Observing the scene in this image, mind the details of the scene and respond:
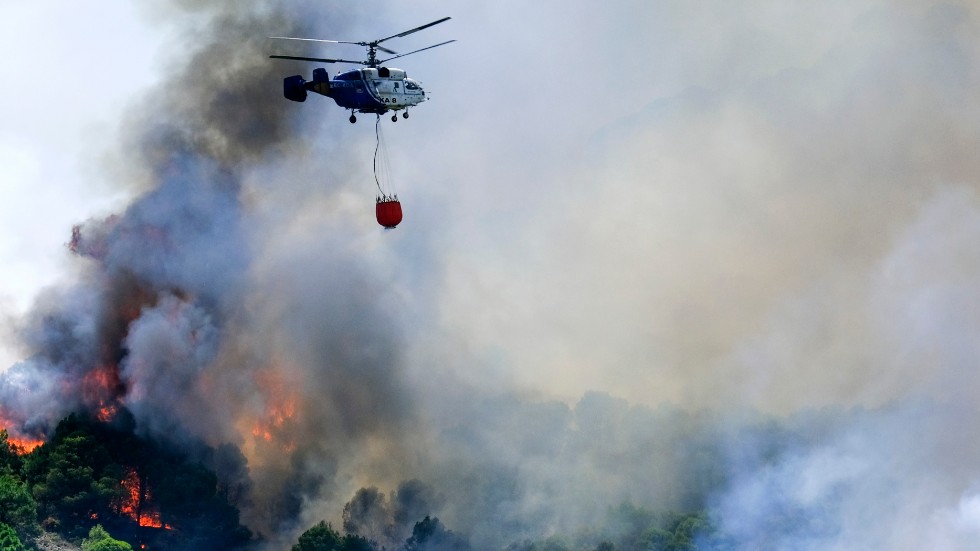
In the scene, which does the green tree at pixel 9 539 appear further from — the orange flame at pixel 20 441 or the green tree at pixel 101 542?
the orange flame at pixel 20 441

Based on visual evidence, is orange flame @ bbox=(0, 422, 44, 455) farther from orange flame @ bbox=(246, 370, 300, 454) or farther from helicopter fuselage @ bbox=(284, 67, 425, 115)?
helicopter fuselage @ bbox=(284, 67, 425, 115)

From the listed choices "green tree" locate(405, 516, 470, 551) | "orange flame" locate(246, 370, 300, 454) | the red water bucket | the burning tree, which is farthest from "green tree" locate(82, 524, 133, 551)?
the red water bucket

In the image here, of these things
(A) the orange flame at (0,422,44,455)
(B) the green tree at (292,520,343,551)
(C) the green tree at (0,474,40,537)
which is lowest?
(B) the green tree at (292,520,343,551)

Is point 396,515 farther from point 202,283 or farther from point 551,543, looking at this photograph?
point 202,283

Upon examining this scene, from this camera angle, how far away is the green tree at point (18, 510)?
10225cm

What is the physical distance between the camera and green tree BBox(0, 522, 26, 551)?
98938 mm

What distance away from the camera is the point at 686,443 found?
10588 cm

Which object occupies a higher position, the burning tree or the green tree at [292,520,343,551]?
the burning tree

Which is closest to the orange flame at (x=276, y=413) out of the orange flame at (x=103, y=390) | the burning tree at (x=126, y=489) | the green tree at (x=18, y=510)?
the burning tree at (x=126, y=489)

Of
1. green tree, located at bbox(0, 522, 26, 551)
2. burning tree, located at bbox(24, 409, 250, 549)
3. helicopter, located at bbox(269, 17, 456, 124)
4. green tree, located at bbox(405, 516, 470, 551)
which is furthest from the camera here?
burning tree, located at bbox(24, 409, 250, 549)

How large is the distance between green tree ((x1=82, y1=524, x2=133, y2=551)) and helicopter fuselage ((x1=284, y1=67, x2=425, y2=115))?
105 ft

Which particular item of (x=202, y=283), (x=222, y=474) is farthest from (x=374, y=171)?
(x=222, y=474)

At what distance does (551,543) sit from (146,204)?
1360 inches

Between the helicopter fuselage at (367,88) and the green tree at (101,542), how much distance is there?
32039 millimetres
